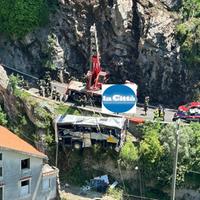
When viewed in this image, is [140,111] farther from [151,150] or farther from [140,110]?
[151,150]

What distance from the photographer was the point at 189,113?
69750mm

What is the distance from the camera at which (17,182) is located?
62.1m

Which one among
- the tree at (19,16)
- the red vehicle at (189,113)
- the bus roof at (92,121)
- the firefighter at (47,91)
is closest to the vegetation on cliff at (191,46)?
the red vehicle at (189,113)

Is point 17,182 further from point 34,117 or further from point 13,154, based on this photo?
point 34,117

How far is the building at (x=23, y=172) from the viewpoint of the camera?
60.9m

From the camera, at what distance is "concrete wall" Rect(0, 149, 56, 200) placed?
60875mm

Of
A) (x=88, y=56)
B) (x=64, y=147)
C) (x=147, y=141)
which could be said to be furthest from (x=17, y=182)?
(x=88, y=56)

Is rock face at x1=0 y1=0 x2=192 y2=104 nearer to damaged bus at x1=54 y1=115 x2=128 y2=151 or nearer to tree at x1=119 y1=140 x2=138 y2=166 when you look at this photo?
damaged bus at x1=54 y1=115 x2=128 y2=151

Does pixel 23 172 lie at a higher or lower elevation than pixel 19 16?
lower

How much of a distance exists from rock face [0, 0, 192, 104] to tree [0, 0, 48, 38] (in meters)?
0.88

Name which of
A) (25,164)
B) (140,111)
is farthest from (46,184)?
(140,111)

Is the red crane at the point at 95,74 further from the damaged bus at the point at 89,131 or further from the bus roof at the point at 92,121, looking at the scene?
the damaged bus at the point at 89,131

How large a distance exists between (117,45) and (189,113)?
10.0 metres

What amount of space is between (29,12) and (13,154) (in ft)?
59.4
